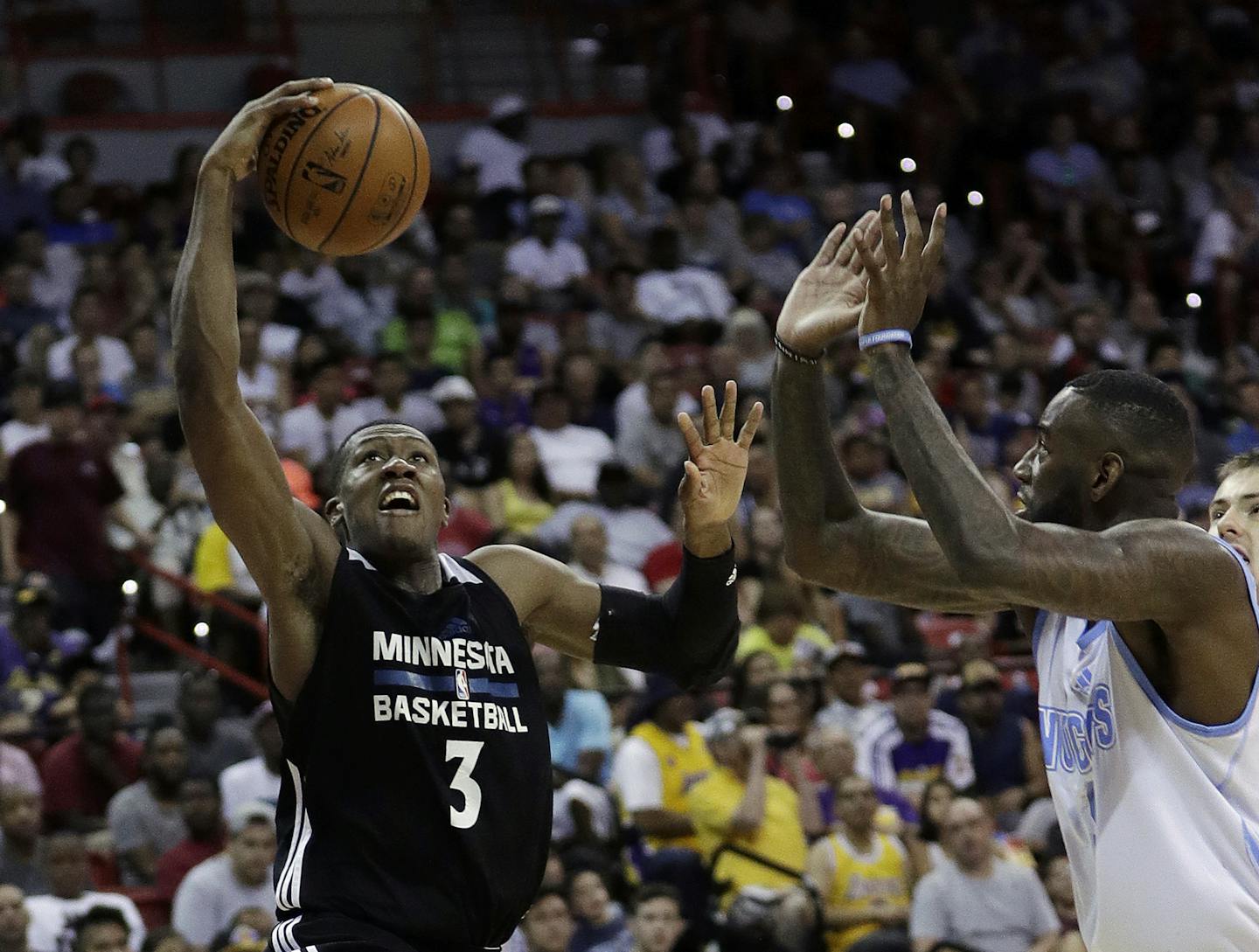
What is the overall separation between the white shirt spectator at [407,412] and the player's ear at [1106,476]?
26.0 ft

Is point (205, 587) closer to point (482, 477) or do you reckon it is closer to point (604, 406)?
point (482, 477)

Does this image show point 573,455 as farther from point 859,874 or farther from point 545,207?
point 859,874

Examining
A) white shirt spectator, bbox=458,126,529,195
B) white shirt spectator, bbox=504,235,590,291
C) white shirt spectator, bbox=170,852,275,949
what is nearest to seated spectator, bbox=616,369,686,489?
white shirt spectator, bbox=504,235,590,291

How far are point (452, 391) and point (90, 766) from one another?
336cm

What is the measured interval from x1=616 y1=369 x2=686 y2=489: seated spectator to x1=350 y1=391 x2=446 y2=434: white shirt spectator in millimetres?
1170

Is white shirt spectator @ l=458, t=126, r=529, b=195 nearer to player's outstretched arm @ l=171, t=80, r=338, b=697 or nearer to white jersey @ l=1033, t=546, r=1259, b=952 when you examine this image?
player's outstretched arm @ l=171, t=80, r=338, b=697

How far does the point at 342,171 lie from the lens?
4.71m

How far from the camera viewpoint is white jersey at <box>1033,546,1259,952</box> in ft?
12.5

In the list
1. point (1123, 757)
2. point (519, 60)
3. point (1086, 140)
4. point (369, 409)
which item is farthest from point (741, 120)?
point (1123, 757)

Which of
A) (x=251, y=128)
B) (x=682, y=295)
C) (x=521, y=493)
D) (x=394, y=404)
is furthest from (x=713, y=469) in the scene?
(x=682, y=295)

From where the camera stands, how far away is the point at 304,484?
10414mm

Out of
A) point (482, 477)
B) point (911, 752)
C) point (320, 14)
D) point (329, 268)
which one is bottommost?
point (911, 752)

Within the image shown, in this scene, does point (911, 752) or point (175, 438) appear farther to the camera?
point (175, 438)

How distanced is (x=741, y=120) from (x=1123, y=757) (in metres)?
14.1
